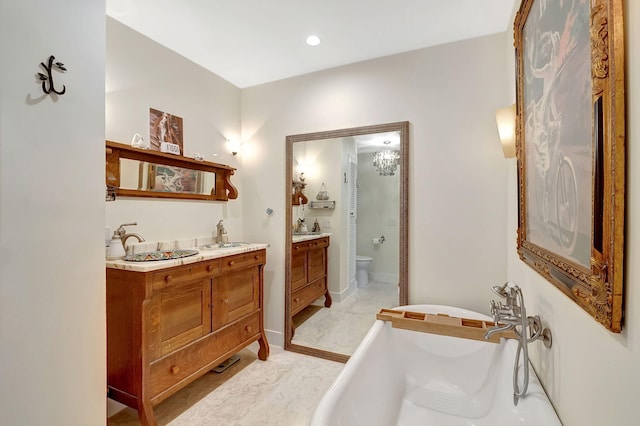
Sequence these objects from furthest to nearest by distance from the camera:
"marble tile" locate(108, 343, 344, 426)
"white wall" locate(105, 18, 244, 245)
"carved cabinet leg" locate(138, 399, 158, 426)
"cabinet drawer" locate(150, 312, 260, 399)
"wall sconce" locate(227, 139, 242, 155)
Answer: "wall sconce" locate(227, 139, 242, 155) → "white wall" locate(105, 18, 244, 245) → "marble tile" locate(108, 343, 344, 426) → "cabinet drawer" locate(150, 312, 260, 399) → "carved cabinet leg" locate(138, 399, 158, 426)

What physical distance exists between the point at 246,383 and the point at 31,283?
153cm

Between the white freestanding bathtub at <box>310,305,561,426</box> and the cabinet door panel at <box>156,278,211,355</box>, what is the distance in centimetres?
110

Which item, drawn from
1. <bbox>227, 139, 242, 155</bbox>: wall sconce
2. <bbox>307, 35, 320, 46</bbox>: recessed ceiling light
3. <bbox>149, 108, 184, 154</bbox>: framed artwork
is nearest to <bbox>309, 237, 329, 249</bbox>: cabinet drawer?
<bbox>227, 139, 242, 155</bbox>: wall sconce

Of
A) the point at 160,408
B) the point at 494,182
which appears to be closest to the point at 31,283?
the point at 160,408

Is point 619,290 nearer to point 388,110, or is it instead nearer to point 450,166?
point 450,166

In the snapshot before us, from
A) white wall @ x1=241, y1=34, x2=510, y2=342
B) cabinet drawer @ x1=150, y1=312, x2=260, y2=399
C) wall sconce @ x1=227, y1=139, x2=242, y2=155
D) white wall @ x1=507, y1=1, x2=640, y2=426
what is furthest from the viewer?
wall sconce @ x1=227, y1=139, x2=242, y2=155

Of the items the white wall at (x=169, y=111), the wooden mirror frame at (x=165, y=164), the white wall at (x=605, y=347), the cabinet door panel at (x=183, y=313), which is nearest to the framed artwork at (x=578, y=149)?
the white wall at (x=605, y=347)

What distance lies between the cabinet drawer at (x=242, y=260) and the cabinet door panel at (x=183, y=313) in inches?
6.7

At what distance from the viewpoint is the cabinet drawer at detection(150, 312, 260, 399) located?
1.69m

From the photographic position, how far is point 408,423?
1.59m

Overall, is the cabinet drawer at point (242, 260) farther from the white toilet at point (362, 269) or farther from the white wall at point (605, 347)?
the white wall at point (605, 347)

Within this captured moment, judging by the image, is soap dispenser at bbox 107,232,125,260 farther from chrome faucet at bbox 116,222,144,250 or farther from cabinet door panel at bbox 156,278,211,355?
cabinet door panel at bbox 156,278,211,355

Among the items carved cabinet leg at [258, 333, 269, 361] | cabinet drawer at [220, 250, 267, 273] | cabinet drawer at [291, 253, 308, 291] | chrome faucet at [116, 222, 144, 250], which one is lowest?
carved cabinet leg at [258, 333, 269, 361]

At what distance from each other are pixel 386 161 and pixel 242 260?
4.65 feet
